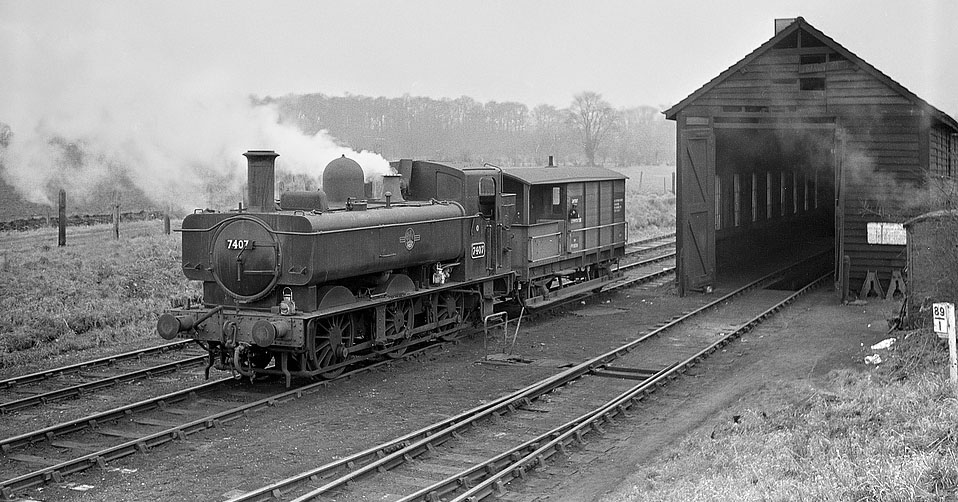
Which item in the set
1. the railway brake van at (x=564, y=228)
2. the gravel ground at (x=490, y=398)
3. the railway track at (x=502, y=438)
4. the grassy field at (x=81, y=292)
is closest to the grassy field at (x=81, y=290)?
the grassy field at (x=81, y=292)

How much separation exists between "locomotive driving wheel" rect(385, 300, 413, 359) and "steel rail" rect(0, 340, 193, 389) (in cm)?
381

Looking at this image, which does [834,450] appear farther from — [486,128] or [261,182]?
[486,128]

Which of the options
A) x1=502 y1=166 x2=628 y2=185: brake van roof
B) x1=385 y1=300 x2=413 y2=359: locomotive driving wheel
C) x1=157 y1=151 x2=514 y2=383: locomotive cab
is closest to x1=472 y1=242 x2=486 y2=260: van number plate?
x1=157 y1=151 x2=514 y2=383: locomotive cab

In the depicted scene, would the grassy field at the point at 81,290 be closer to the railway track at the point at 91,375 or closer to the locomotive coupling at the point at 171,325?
A: the railway track at the point at 91,375

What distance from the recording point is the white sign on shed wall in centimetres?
1988

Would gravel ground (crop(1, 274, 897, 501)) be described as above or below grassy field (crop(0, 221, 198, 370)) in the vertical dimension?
below

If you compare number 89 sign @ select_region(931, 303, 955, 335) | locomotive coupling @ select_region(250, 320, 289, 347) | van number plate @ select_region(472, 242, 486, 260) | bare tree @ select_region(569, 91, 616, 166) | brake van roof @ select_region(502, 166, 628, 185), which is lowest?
locomotive coupling @ select_region(250, 320, 289, 347)

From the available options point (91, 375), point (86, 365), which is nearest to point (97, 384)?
point (91, 375)

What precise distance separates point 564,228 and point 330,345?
26.0 feet

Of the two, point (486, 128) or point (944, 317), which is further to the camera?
point (486, 128)

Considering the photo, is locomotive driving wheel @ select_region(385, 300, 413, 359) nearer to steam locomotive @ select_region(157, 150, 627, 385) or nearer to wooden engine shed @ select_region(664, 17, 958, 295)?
steam locomotive @ select_region(157, 150, 627, 385)

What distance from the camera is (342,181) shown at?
14.6m

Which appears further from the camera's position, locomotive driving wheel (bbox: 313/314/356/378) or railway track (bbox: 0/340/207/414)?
locomotive driving wheel (bbox: 313/314/356/378)

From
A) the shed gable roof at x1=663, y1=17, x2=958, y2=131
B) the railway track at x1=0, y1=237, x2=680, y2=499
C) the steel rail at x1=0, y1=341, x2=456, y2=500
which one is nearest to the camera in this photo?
the steel rail at x1=0, y1=341, x2=456, y2=500
